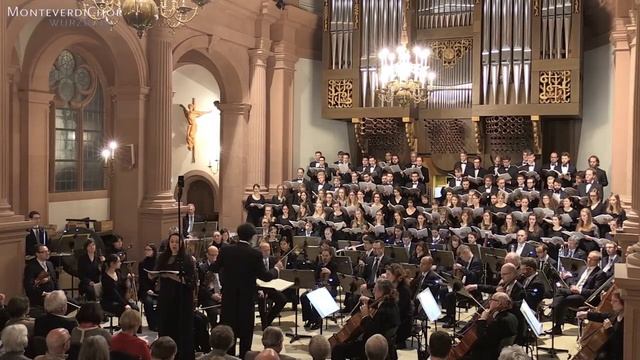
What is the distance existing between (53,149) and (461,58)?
30.6ft

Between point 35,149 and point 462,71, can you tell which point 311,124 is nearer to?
point 462,71

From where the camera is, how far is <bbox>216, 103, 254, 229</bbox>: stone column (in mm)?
16703

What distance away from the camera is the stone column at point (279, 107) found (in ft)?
56.9

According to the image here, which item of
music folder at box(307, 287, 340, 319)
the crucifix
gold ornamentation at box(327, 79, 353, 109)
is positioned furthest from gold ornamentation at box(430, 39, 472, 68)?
music folder at box(307, 287, 340, 319)

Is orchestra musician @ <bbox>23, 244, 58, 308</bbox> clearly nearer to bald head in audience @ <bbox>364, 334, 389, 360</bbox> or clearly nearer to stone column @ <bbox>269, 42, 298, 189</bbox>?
bald head in audience @ <bbox>364, 334, 389, 360</bbox>

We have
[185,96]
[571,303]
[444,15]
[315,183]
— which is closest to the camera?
[571,303]

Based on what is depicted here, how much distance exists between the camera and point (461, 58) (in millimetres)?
17000

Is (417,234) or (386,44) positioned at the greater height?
(386,44)

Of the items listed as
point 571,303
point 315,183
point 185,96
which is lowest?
point 571,303

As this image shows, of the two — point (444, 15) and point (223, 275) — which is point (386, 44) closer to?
point (444, 15)

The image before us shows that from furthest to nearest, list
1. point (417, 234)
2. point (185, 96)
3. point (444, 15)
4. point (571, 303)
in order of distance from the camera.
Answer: point (185, 96), point (444, 15), point (417, 234), point (571, 303)

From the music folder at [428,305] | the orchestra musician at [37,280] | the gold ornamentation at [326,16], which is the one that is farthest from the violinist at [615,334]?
the gold ornamentation at [326,16]

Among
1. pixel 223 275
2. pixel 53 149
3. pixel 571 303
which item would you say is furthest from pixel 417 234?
pixel 53 149

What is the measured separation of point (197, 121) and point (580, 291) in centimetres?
1289
